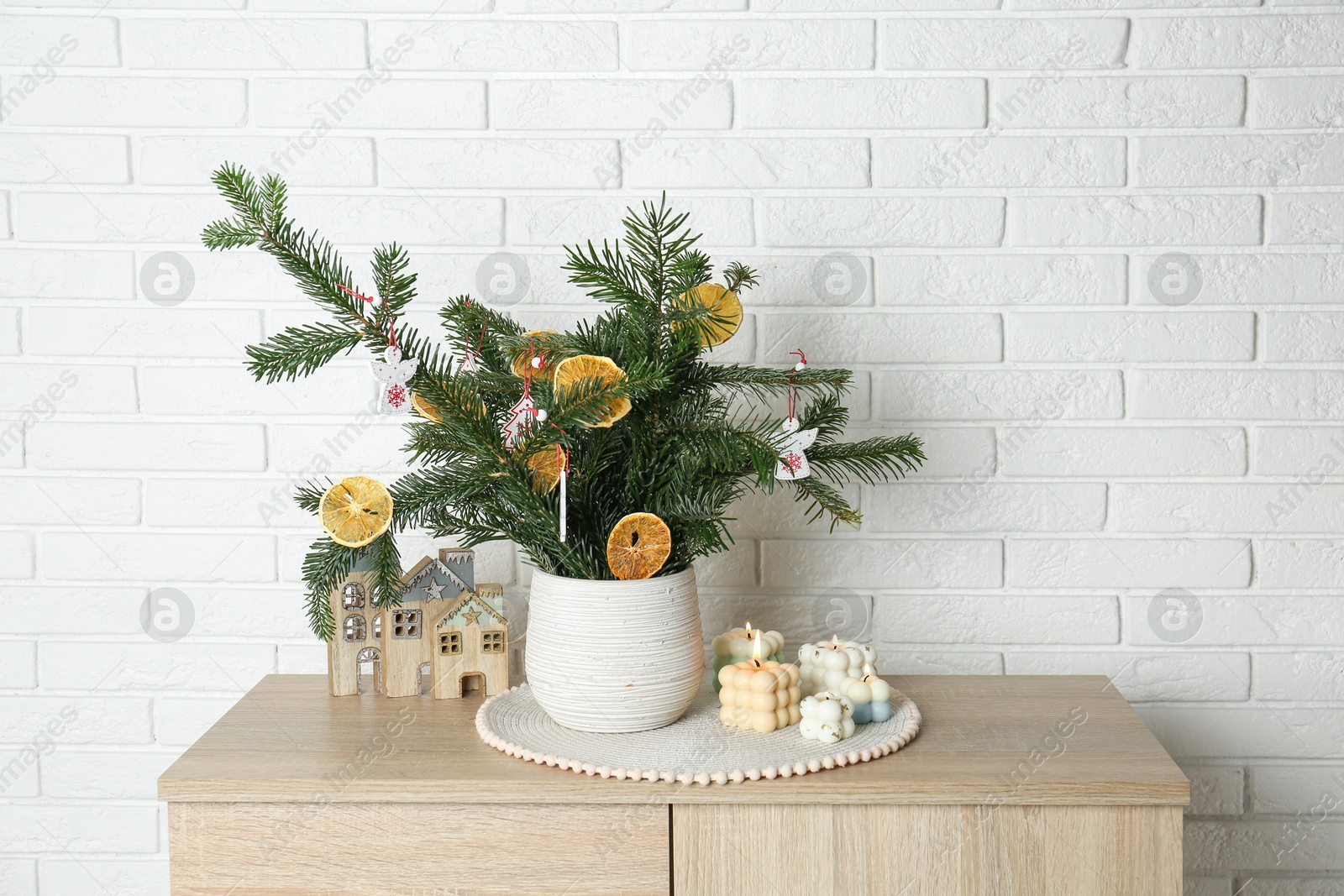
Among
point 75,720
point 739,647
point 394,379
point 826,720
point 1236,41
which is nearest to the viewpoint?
point 394,379

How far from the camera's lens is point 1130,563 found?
4.47ft

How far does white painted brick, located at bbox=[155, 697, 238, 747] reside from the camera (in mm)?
1411

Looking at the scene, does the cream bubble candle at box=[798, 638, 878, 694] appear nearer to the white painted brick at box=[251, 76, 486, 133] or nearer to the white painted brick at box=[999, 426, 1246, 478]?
the white painted brick at box=[999, 426, 1246, 478]

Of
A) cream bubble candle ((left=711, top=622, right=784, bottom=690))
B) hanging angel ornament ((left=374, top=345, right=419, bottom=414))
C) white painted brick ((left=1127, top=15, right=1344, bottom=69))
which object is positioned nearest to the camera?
hanging angel ornament ((left=374, top=345, right=419, bottom=414))

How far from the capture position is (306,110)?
135 centimetres

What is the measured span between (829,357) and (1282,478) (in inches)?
23.8

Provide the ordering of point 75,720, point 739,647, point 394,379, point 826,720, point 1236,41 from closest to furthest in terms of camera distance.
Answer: point 394,379
point 826,720
point 739,647
point 1236,41
point 75,720

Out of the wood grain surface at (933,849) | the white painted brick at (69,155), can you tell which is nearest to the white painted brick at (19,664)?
the white painted brick at (69,155)

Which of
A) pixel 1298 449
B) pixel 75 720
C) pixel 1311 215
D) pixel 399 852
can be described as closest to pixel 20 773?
pixel 75 720

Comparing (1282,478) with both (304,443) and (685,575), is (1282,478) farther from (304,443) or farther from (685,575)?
(304,443)

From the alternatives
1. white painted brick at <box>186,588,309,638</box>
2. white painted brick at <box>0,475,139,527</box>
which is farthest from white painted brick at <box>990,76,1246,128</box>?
white painted brick at <box>0,475,139,527</box>

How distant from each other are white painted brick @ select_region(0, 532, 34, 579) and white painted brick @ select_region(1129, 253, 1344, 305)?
1.49m

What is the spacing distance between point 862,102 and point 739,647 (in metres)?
0.70

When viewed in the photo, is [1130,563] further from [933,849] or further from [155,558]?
[155,558]
